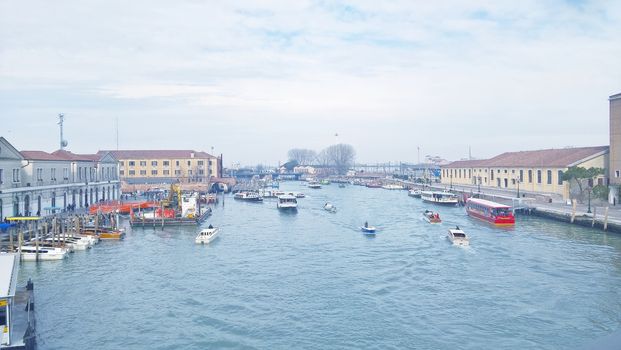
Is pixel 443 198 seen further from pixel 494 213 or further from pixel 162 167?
pixel 162 167

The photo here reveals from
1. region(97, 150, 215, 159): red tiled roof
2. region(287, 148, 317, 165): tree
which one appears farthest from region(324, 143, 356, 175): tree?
region(97, 150, 215, 159): red tiled roof

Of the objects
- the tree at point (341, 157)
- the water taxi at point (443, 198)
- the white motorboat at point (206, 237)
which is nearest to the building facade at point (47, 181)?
the white motorboat at point (206, 237)

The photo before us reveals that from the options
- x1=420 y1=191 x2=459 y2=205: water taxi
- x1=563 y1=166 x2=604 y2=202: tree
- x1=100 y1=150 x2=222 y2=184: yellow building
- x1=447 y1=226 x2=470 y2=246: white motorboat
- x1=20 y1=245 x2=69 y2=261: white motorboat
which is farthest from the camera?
x1=100 y1=150 x2=222 y2=184: yellow building

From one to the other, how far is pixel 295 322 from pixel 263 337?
1.20 m

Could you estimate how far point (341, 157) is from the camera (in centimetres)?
13438

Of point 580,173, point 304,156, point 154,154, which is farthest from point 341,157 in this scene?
point 580,173

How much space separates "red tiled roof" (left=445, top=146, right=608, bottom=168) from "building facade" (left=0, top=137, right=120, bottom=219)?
33.6m

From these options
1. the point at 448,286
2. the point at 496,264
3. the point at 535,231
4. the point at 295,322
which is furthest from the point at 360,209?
the point at 295,322

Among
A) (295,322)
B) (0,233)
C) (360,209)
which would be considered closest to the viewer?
(295,322)

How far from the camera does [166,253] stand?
22219 millimetres

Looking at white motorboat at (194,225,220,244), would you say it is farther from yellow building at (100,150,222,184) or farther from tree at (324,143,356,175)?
tree at (324,143,356,175)

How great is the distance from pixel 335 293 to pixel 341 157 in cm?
11977

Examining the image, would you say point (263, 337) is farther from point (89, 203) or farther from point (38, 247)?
point (89, 203)

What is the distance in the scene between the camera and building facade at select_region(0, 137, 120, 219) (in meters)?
25.2
